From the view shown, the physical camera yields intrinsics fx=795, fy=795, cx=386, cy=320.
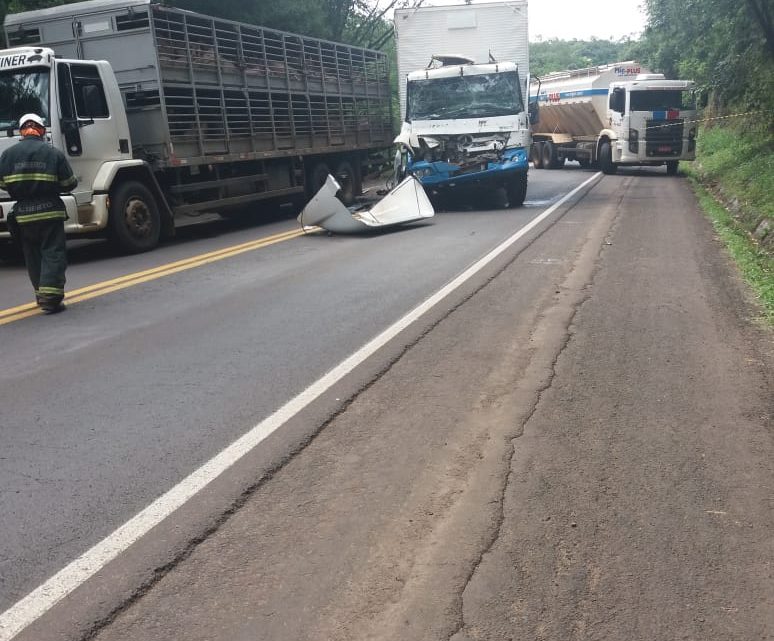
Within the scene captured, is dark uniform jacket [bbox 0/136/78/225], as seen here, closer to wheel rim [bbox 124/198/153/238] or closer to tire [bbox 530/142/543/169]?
wheel rim [bbox 124/198/153/238]

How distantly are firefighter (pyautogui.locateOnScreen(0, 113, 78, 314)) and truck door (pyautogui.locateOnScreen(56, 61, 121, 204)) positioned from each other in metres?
2.92

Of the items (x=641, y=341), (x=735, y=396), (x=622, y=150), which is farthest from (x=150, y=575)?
(x=622, y=150)

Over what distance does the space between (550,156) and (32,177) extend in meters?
24.2

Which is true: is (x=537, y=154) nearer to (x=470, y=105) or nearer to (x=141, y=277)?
(x=470, y=105)

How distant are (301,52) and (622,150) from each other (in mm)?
12233

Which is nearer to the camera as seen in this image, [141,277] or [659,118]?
[141,277]

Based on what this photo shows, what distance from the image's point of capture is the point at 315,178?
16.6m

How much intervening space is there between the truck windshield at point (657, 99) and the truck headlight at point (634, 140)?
670 millimetres

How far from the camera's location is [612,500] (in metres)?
3.48

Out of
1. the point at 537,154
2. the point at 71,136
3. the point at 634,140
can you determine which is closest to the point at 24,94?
the point at 71,136

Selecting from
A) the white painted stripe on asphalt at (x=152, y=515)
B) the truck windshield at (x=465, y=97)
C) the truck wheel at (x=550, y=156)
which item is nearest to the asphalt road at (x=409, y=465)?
the white painted stripe on asphalt at (x=152, y=515)

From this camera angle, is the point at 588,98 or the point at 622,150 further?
the point at 588,98

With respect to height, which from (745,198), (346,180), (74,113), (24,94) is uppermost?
(24,94)

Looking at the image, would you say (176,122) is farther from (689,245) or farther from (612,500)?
(612,500)
